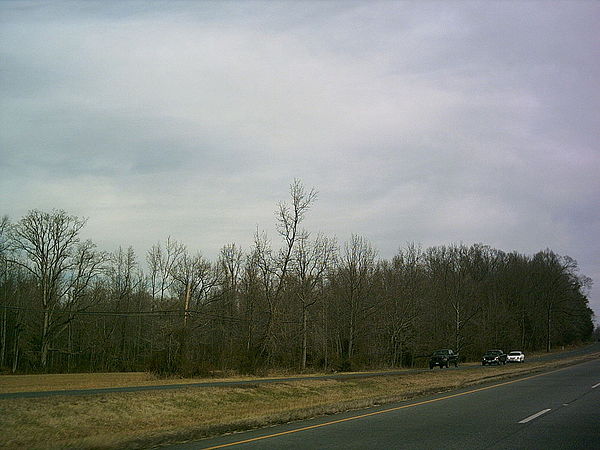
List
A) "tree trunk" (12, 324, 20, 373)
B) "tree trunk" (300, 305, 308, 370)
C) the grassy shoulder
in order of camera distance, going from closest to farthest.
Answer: the grassy shoulder < "tree trunk" (300, 305, 308, 370) < "tree trunk" (12, 324, 20, 373)

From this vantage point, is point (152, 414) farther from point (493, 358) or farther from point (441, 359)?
point (493, 358)

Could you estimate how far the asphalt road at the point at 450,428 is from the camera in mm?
11484

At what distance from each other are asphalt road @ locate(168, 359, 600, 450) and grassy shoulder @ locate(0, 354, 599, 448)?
1.19m

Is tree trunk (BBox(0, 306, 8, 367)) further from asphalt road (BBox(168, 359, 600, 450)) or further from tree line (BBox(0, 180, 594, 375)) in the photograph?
asphalt road (BBox(168, 359, 600, 450))

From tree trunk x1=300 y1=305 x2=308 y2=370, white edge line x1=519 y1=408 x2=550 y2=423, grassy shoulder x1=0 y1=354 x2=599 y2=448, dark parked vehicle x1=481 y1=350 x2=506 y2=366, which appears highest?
tree trunk x1=300 y1=305 x2=308 y2=370

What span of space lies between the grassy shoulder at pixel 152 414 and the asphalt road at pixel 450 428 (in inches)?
46.7

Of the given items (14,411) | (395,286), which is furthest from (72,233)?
(14,411)

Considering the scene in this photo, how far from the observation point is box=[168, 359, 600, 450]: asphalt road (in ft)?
37.7

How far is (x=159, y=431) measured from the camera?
14398 mm

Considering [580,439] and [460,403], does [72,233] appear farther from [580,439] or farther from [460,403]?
[580,439]

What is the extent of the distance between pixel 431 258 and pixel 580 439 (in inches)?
3578

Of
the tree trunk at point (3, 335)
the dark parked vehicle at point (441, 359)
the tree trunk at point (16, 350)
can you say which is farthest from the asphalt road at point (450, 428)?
the tree trunk at point (3, 335)

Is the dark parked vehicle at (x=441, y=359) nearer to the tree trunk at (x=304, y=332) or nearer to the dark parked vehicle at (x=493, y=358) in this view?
the dark parked vehicle at (x=493, y=358)

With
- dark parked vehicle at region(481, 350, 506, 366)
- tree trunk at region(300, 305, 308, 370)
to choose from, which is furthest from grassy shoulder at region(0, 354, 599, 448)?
dark parked vehicle at region(481, 350, 506, 366)
